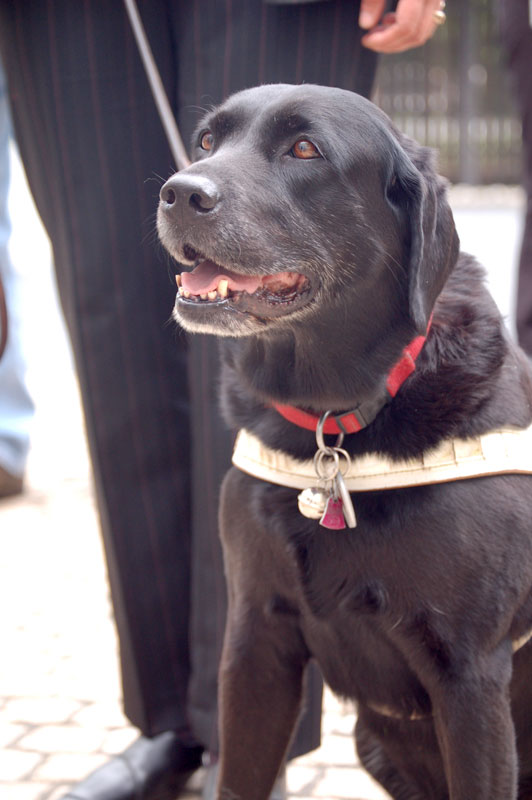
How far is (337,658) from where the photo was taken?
1900 mm

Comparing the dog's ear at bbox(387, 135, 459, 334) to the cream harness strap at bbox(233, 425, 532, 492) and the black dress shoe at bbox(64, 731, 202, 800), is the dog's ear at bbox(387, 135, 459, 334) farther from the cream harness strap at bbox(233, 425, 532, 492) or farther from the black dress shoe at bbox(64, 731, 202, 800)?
the black dress shoe at bbox(64, 731, 202, 800)

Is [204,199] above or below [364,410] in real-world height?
above

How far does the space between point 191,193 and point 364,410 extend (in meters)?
0.48

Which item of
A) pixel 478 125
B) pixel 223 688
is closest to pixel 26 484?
pixel 223 688

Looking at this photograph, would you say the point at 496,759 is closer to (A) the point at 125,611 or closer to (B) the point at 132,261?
(A) the point at 125,611

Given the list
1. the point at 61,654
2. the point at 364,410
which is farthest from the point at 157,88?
the point at 61,654

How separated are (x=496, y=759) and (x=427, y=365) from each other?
658 mm

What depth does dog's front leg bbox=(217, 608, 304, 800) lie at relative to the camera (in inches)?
78.0

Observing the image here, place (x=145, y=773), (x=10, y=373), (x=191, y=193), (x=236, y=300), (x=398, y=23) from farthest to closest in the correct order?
(x=10, y=373), (x=145, y=773), (x=398, y=23), (x=236, y=300), (x=191, y=193)

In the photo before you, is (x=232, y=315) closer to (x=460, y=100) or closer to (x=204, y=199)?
(x=204, y=199)

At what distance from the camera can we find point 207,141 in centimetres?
203

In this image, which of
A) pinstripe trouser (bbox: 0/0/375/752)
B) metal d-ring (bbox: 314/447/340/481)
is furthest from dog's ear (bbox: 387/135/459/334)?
pinstripe trouser (bbox: 0/0/375/752)

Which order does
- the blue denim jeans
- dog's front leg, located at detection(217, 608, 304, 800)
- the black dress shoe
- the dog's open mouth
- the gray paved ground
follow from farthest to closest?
the blue denim jeans
the gray paved ground
the black dress shoe
dog's front leg, located at detection(217, 608, 304, 800)
the dog's open mouth

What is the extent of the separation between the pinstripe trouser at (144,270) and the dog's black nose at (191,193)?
469mm
